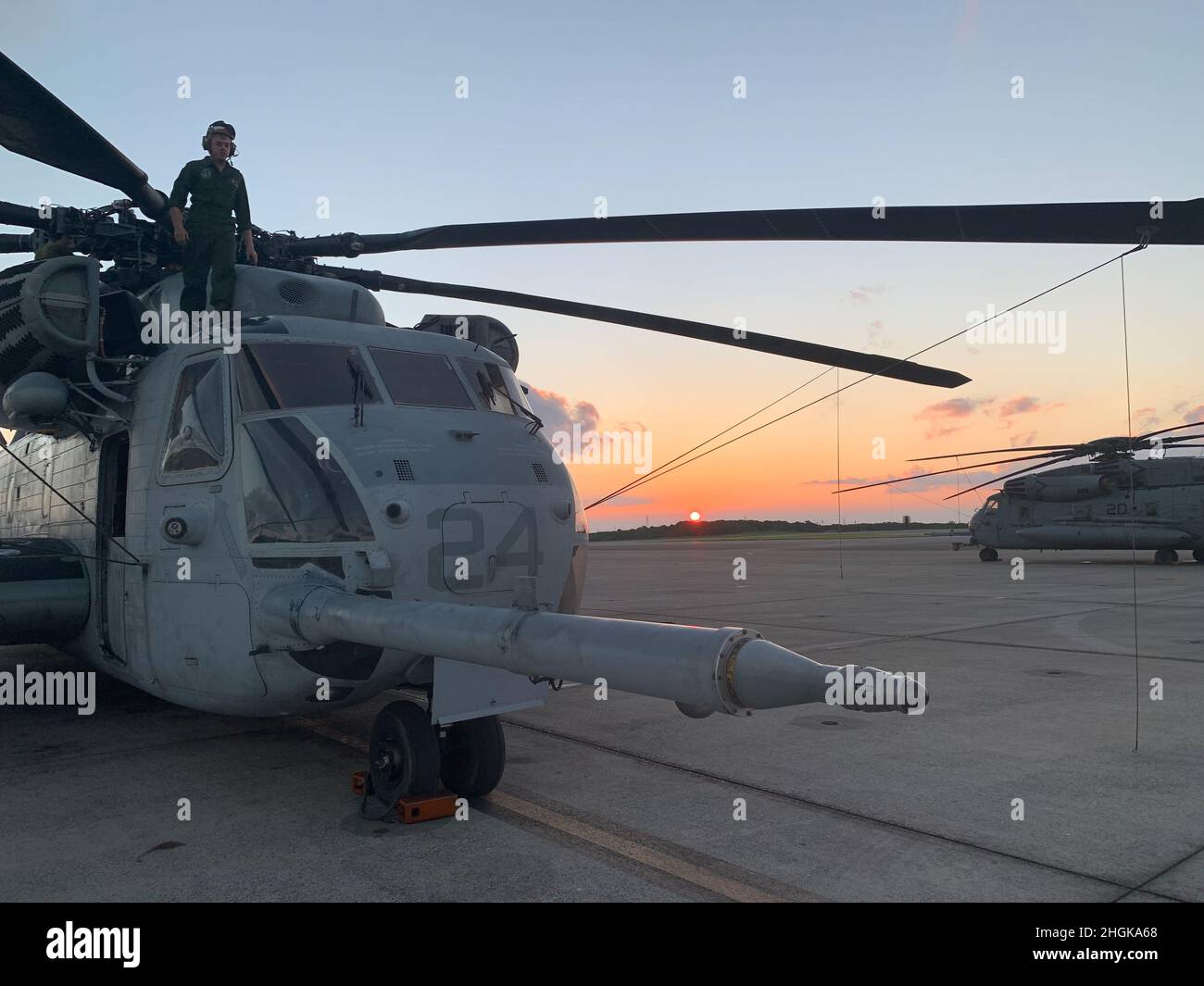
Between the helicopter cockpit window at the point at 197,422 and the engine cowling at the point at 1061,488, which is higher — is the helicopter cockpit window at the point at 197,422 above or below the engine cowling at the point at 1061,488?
below

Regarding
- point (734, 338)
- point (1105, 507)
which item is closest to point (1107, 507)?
point (1105, 507)

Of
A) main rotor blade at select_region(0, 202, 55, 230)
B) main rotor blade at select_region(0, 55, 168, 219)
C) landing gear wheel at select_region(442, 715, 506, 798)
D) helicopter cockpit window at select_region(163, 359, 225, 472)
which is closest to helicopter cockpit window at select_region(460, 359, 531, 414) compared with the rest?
helicopter cockpit window at select_region(163, 359, 225, 472)

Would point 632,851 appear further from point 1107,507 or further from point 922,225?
point 1107,507

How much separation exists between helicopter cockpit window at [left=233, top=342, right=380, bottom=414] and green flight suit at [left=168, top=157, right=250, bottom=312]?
3.46 ft

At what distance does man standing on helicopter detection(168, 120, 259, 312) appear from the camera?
6969 millimetres

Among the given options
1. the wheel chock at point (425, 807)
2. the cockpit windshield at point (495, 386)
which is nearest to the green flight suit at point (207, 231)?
the cockpit windshield at point (495, 386)

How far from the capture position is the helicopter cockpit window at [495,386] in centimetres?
677

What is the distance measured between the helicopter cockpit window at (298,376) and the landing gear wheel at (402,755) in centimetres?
207

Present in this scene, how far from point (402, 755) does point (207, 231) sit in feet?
14.3

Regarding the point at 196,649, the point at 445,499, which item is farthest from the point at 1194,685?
the point at 196,649

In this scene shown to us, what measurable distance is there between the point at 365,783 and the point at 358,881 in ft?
3.55

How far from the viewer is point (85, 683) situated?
10.1 meters

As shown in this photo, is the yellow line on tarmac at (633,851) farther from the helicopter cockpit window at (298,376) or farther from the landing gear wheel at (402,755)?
the helicopter cockpit window at (298,376)

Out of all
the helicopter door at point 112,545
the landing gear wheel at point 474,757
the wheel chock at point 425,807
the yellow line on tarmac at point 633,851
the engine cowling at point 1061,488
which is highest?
the engine cowling at point 1061,488
